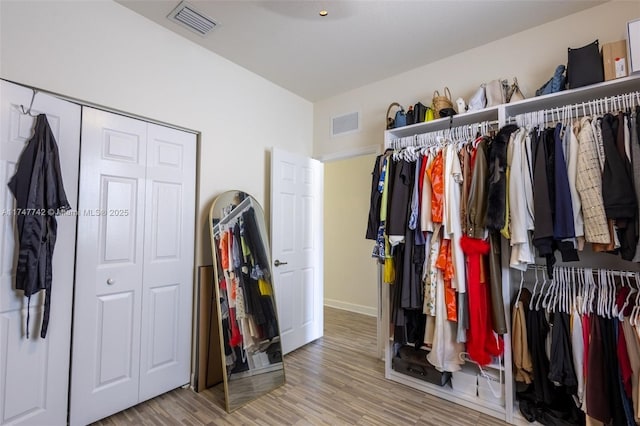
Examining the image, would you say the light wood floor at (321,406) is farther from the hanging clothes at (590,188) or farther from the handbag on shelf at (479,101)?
the handbag on shelf at (479,101)

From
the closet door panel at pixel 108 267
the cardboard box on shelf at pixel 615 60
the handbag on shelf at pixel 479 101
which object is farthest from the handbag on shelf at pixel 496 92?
the closet door panel at pixel 108 267

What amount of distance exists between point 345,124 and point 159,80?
1878mm

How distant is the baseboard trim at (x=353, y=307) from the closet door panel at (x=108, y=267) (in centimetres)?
308

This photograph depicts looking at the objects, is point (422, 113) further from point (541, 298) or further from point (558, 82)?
point (541, 298)

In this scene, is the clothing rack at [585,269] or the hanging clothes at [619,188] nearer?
the hanging clothes at [619,188]

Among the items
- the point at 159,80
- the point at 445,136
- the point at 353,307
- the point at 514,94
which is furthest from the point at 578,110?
the point at 353,307

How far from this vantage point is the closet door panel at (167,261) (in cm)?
221

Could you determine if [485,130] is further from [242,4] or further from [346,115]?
[242,4]

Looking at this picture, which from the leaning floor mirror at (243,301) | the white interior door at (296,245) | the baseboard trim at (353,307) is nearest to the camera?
the leaning floor mirror at (243,301)

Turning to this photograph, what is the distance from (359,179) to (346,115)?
1428 millimetres

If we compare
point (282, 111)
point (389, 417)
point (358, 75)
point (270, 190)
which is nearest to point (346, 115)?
point (358, 75)

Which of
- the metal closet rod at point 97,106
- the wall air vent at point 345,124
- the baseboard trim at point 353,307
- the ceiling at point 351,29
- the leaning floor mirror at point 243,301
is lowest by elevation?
the baseboard trim at point 353,307

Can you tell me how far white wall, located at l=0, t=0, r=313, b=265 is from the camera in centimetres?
172

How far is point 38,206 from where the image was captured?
1.65 meters
